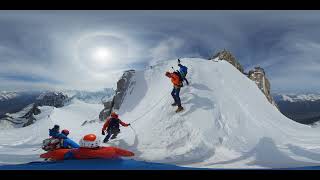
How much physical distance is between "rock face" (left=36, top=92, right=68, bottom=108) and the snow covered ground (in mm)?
120

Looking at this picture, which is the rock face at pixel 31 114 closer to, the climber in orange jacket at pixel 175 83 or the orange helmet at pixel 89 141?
the orange helmet at pixel 89 141

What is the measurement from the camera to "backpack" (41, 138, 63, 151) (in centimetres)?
1026

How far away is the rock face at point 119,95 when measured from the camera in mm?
11023

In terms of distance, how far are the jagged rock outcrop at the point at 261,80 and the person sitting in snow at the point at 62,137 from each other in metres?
3.82

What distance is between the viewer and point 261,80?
11.4m

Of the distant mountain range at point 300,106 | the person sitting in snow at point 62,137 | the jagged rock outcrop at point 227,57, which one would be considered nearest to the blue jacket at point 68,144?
the person sitting in snow at point 62,137

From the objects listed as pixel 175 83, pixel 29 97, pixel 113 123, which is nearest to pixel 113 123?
pixel 113 123

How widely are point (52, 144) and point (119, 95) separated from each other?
170 cm

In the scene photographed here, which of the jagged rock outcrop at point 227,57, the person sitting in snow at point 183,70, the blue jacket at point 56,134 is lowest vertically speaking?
the blue jacket at point 56,134

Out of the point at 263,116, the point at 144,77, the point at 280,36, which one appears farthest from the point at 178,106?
Result: the point at 280,36

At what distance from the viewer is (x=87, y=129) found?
10.6 metres

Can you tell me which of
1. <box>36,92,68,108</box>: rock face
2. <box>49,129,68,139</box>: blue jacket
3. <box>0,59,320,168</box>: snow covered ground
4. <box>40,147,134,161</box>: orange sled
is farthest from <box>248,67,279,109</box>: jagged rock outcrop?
<box>49,129,68,139</box>: blue jacket

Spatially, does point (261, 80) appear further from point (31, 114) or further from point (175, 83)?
point (31, 114)

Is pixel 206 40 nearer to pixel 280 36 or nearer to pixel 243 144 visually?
pixel 280 36
